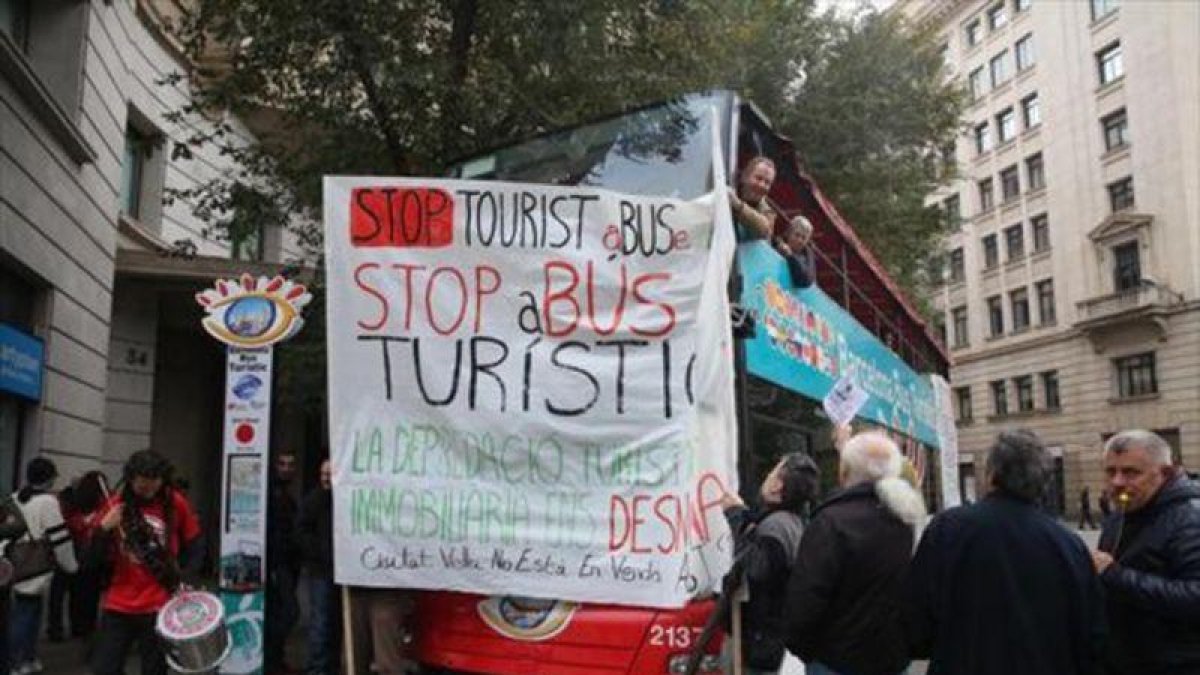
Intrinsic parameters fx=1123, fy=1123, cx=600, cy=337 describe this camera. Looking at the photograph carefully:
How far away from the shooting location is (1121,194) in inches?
1762

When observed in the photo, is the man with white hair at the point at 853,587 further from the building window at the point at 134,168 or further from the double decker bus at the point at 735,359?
the building window at the point at 134,168

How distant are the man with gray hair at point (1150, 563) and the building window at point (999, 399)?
Result: 4945 cm

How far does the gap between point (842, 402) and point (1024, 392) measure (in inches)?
1833

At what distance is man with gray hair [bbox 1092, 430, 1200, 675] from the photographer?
410 cm

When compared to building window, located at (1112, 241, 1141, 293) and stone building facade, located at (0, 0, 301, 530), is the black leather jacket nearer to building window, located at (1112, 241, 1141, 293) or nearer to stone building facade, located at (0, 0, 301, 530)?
stone building facade, located at (0, 0, 301, 530)

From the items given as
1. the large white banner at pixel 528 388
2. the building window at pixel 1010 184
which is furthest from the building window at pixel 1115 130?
the large white banner at pixel 528 388

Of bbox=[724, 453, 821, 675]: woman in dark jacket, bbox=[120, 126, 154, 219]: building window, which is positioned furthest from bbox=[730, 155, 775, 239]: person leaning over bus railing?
bbox=[120, 126, 154, 219]: building window

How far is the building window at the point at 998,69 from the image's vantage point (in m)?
51.2

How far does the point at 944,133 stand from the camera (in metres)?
19.1

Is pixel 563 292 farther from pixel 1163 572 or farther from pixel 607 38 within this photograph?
pixel 607 38

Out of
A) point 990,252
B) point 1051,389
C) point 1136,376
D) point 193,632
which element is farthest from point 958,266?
point 193,632

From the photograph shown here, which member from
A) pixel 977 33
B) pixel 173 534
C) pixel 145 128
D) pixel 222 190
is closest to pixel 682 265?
pixel 173 534

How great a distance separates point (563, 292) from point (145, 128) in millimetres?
13570

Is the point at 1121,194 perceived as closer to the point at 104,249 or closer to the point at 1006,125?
the point at 1006,125
